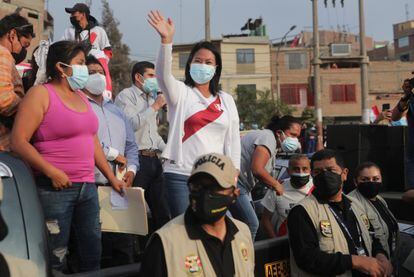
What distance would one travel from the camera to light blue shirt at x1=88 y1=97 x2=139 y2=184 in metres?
4.12

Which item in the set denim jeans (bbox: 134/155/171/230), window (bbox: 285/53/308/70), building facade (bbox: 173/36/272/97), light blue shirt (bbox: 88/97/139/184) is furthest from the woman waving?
window (bbox: 285/53/308/70)

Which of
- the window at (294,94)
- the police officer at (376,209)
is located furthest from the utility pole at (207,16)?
the window at (294,94)

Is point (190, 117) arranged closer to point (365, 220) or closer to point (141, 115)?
point (141, 115)

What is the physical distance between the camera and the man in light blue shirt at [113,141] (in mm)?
3938

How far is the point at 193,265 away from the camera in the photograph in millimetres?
2422

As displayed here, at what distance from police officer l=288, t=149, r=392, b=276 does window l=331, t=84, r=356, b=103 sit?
50309mm

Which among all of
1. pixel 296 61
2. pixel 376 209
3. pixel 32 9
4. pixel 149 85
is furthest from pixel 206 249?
pixel 296 61

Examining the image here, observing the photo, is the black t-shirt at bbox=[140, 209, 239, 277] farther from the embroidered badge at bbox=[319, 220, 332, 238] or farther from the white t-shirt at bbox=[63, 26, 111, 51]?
the white t-shirt at bbox=[63, 26, 111, 51]

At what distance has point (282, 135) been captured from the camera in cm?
504

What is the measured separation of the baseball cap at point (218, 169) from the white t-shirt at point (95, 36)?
361 centimetres

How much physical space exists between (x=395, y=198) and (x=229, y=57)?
147 feet

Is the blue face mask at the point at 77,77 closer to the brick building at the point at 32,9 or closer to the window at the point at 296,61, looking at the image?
the brick building at the point at 32,9

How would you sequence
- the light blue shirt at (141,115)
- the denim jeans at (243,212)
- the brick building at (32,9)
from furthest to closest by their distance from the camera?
the brick building at (32,9), the light blue shirt at (141,115), the denim jeans at (243,212)

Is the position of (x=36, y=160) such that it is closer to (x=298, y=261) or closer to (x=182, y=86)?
(x=182, y=86)
